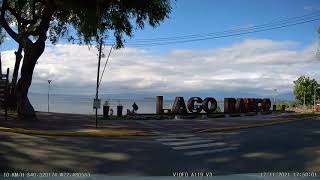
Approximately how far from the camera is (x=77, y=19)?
28625 millimetres

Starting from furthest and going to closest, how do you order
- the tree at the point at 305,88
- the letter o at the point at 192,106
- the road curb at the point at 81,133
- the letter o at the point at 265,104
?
the tree at the point at 305,88, the letter o at the point at 265,104, the letter o at the point at 192,106, the road curb at the point at 81,133

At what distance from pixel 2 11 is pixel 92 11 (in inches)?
262

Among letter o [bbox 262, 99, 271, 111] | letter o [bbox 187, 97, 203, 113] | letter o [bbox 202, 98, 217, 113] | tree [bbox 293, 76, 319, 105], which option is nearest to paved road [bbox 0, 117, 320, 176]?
letter o [bbox 187, 97, 203, 113]

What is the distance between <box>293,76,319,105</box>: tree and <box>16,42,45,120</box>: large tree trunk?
283ft

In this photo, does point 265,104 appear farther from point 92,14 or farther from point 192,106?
point 92,14

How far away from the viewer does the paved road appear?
505 inches

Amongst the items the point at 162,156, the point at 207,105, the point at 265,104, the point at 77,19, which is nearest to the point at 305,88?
the point at 265,104

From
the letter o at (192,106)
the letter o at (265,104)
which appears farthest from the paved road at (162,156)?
the letter o at (265,104)

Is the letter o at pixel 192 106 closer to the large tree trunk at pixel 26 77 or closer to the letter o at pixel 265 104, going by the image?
the letter o at pixel 265 104

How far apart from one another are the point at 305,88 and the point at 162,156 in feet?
318

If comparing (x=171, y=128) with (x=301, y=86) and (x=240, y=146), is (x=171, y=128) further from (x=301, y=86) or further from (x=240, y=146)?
(x=301, y=86)

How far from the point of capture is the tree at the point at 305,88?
107 m

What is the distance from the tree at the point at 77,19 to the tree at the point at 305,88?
82.9 meters

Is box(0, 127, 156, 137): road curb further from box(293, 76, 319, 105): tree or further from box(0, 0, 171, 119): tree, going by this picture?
box(293, 76, 319, 105): tree
